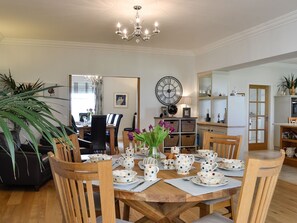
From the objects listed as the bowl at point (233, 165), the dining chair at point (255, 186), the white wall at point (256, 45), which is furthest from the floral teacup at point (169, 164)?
the white wall at point (256, 45)

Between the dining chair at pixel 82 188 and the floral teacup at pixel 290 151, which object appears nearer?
the dining chair at pixel 82 188

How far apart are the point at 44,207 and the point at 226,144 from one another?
2360 millimetres

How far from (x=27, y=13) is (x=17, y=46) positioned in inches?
74.3

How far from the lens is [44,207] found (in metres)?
3.27

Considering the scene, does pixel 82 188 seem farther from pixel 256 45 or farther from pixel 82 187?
pixel 256 45

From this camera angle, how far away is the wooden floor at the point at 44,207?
294 centimetres

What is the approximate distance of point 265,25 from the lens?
Result: 181 inches

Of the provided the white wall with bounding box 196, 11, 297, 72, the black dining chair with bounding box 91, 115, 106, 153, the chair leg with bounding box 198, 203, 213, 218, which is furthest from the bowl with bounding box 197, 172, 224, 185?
the black dining chair with bounding box 91, 115, 106, 153

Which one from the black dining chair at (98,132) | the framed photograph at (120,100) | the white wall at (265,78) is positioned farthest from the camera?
the framed photograph at (120,100)

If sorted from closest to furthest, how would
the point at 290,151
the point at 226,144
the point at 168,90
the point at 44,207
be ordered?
the point at 226,144, the point at 44,207, the point at 290,151, the point at 168,90

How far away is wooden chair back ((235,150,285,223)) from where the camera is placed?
1314 millimetres

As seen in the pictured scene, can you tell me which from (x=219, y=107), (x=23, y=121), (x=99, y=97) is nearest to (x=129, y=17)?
(x=219, y=107)

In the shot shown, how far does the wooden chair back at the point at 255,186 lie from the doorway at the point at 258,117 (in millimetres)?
6747

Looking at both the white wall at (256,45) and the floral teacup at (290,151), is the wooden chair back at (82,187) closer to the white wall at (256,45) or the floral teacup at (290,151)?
the white wall at (256,45)
